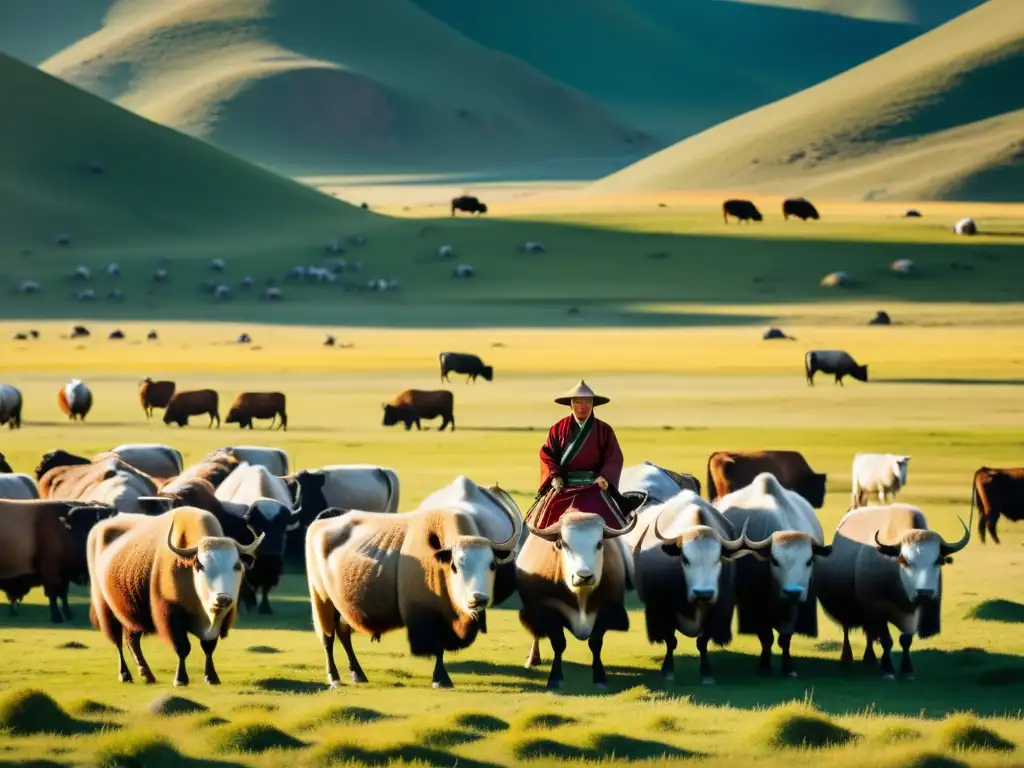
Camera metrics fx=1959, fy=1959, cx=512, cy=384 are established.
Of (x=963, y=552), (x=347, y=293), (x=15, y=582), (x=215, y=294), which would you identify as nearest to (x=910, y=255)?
(x=347, y=293)

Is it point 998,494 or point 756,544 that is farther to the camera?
point 998,494

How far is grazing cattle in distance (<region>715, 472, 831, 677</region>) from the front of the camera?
1630 cm

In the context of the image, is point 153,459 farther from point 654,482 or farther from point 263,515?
point 654,482

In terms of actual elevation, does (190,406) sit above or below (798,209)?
below

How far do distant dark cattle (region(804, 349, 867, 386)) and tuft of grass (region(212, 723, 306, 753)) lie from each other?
3902 centimetres

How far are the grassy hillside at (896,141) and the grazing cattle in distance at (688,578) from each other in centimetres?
13957

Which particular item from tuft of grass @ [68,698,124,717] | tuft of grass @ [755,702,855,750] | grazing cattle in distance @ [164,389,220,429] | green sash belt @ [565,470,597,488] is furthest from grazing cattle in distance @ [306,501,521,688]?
grazing cattle in distance @ [164,389,220,429]

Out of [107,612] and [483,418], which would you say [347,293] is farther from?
[107,612]

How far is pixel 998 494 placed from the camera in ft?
80.3

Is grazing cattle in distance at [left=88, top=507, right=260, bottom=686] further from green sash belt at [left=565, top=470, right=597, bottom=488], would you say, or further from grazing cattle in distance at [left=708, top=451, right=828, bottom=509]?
grazing cattle in distance at [left=708, top=451, right=828, bottom=509]

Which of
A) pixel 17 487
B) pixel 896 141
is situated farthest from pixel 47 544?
pixel 896 141

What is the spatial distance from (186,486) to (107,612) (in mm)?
5157

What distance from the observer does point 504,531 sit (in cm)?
1739

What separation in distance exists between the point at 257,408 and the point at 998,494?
20.5 metres
